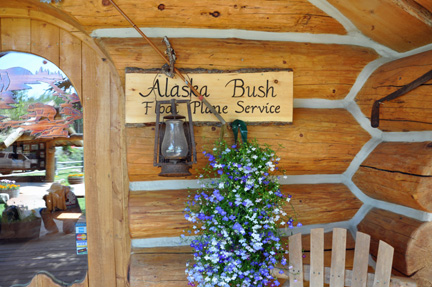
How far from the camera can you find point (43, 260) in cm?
227

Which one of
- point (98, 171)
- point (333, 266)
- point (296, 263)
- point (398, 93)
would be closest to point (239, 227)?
point (296, 263)

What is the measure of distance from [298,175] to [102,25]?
1.45 metres

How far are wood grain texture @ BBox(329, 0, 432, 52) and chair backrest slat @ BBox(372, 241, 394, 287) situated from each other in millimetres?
1134

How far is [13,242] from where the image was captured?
89.5 inches

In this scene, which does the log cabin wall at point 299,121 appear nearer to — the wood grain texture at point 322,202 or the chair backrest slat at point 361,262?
the wood grain texture at point 322,202

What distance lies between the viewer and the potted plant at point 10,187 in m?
2.28

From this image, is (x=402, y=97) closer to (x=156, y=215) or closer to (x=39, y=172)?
(x=156, y=215)

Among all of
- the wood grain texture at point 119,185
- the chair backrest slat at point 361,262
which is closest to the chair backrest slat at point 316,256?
the chair backrest slat at point 361,262

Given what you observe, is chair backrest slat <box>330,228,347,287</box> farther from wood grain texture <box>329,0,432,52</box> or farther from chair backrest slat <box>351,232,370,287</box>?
wood grain texture <box>329,0,432,52</box>

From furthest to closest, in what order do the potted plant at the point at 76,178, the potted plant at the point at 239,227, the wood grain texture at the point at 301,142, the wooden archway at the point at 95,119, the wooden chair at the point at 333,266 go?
the potted plant at the point at 76,178
the wooden archway at the point at 95,119
the wood grain texture at the point at 301,142
the wooden chair at the point at 333,266
the potted plant at the point at 239,227

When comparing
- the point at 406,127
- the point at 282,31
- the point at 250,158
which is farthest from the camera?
the point at 282,31

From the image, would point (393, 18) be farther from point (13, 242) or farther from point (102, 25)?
point (13, 242)

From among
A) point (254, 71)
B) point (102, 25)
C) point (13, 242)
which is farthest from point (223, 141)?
point (13, 242)

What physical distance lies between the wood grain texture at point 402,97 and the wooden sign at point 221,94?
0.48 metres
